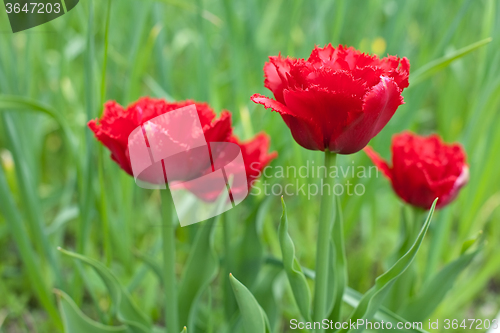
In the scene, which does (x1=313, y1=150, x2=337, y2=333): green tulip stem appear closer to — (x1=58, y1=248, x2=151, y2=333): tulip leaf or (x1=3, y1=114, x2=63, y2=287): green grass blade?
(x1=58, y1=248, x2=151, y2=333): tulip leaf

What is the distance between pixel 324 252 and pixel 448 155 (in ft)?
0.86

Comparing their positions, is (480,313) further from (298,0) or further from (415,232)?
(298,0)

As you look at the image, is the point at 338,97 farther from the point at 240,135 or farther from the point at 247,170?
the point at 240,135

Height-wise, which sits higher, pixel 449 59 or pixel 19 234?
pixel 449 59

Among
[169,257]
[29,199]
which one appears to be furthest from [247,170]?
[29,199]

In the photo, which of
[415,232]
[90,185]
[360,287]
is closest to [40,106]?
[90,185]

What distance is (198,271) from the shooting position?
52 cm

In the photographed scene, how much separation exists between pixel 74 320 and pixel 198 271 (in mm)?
142

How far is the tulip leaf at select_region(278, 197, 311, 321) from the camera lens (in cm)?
37

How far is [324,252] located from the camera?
1.28ft

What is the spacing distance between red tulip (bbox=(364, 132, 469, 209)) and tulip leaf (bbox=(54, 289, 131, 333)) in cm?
36

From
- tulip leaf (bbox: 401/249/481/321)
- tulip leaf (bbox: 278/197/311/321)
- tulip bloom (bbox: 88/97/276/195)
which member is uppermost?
tulip bloom (bbox: 88/97/276/195)

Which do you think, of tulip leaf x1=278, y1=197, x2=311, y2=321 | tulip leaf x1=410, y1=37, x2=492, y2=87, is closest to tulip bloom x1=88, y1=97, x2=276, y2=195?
tulip leaf x1=278, y1=197, x2=311, y2=321

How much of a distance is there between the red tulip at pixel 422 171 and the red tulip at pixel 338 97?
165 millimetres
